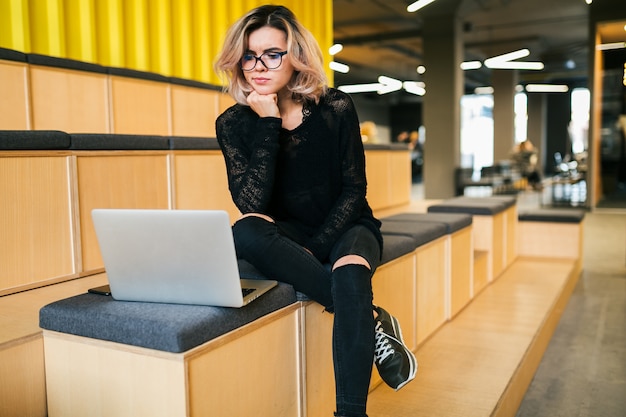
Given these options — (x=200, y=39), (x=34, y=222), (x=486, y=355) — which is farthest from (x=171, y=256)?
(x=200, y=39)

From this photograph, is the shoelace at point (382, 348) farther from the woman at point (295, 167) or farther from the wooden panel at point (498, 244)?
the wooden panel at point (498, 244)

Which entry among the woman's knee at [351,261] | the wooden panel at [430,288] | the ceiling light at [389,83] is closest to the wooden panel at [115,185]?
the woman's knee at [351,261]

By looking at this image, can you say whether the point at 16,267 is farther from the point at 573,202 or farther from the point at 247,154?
the point at 573,202

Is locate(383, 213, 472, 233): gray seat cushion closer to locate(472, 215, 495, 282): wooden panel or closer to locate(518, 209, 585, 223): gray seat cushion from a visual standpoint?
locate(472, 215, 495, 282): wooden panel

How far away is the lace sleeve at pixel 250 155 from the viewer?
1.62 meters

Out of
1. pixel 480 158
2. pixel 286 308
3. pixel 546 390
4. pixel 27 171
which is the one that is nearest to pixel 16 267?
pixel 27 171

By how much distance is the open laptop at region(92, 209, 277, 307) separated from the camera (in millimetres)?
1211

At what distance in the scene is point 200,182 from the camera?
8.25 feet

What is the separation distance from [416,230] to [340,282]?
1052mm

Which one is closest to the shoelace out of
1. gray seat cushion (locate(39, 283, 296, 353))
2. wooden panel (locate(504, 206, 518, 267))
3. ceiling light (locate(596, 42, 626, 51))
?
gray seat cushion (locate(39, 283, 296, 353))

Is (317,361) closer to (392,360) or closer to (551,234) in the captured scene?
(392,360)

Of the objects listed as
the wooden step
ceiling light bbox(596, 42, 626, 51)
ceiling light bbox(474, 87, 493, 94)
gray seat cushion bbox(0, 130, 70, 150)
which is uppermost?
ceiling light bbox(474, 87, 493, 94)

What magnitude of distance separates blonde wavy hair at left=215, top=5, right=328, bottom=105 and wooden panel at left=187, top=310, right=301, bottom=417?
0.67 m

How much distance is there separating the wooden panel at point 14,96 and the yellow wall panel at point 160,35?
3.87 feet
